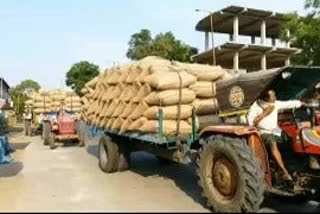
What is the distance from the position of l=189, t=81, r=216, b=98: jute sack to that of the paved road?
1.76m

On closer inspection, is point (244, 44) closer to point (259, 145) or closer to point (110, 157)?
point (110, 157)

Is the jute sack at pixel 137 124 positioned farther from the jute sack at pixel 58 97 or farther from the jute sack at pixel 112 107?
the jute sack at pixel 58 97

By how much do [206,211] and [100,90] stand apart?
21.9 feet

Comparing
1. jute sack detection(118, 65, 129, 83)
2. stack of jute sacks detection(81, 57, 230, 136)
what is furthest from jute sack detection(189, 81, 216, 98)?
jute sack detection(118, 65, 129, 83)

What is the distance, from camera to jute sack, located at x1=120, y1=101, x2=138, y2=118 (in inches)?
450

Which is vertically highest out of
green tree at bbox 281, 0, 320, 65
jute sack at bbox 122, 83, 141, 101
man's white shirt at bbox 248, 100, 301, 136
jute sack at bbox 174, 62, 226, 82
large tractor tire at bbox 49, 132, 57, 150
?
green tree at bbox 281, 0, 320, 65

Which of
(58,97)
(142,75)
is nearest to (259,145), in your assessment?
(142,75)

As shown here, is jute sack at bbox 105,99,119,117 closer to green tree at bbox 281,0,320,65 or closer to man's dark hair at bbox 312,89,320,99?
man's dark hair at bbox 312,89,320,99

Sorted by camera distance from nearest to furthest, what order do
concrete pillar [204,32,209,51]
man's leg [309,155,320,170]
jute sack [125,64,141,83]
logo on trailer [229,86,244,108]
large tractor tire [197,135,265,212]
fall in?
large tractor tire [197,135,265,212] < man's leg [309,155,320,170] < logo on trailer [229,86,244,108] < jute sack [125,64,141,83] < concrete pillar [204,32,209,51]

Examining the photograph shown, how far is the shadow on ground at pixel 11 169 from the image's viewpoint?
42.7ft

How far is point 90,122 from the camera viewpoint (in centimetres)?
1507

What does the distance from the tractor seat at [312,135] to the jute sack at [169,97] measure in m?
3.49

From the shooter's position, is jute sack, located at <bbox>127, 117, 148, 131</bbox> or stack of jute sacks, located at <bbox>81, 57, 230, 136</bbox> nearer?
stack of jute sacks, located at <bbox>81, 57, 230, 136</bbox>

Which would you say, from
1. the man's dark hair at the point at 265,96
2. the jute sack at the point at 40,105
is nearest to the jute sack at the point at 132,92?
the man's dark hair at the point at 265,96
